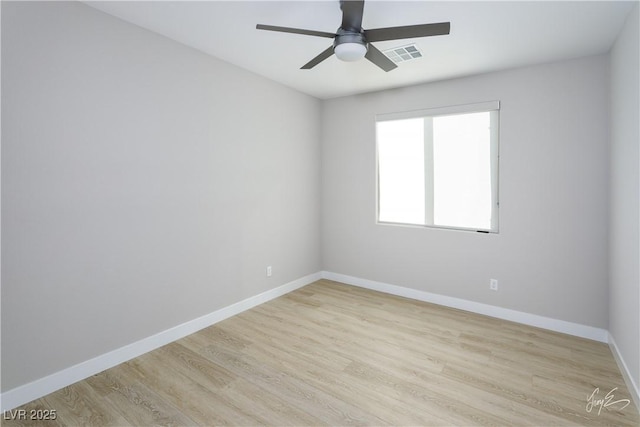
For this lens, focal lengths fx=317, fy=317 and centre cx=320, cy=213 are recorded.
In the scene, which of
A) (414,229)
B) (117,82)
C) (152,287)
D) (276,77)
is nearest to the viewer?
(117,82)

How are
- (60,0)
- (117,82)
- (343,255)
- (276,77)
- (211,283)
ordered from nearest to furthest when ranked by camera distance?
(60,0)
(117,82)
(211,283)
(276,77)
(343,255)

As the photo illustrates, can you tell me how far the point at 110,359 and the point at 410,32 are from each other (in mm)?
3099

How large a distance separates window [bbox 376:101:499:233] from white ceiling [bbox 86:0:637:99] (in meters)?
0.57

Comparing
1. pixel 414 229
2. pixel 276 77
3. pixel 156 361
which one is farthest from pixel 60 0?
pixel 414 229

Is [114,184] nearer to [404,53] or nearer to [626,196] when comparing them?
[404,53]

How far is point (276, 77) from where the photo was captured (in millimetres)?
3643

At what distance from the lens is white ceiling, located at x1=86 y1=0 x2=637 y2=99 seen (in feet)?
7.13

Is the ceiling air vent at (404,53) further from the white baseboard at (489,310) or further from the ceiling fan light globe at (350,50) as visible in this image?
the white baseboard at (489,310)

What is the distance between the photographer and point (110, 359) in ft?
7.90

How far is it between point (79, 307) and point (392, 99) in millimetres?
3779

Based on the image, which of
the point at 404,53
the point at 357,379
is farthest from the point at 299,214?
the point at 357,379

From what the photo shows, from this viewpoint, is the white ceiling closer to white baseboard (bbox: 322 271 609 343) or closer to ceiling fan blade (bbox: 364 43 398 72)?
ceiling fan blade (bbox: 364 43 398 72)

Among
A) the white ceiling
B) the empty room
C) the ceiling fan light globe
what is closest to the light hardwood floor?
the empty room

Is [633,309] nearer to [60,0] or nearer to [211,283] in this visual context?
[211,283]
